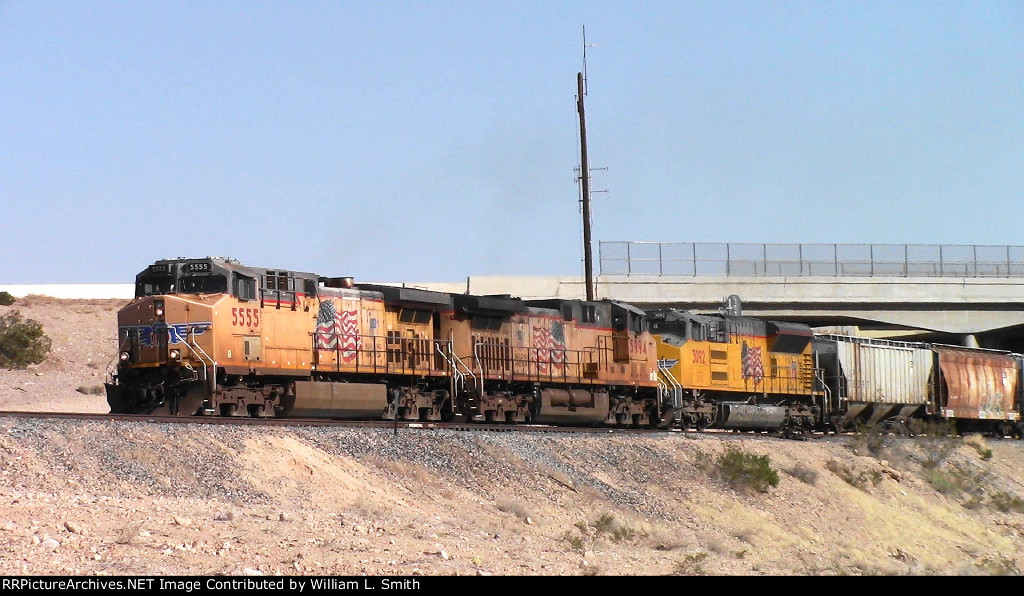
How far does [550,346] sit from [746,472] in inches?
236

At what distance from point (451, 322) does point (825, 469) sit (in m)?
9.20

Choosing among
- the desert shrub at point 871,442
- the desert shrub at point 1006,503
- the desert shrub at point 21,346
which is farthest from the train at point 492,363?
the desert shrub at point 21,346

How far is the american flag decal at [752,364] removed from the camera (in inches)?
1255

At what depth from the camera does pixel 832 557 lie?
17891 millimetres

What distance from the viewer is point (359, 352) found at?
21.8 m

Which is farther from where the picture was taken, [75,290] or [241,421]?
[75,290]

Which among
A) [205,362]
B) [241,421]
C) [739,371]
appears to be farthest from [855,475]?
[205,362]

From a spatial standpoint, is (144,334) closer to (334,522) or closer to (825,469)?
(334,522)

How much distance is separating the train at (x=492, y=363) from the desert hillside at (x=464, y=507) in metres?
2.51

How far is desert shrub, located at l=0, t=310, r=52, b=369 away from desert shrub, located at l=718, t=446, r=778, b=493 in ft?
105

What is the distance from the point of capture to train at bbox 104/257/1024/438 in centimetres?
1969

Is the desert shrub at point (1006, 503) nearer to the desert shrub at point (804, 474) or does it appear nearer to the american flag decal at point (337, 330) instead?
the desert shrub at point (804, 474)

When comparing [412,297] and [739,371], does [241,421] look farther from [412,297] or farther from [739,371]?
[739,371]

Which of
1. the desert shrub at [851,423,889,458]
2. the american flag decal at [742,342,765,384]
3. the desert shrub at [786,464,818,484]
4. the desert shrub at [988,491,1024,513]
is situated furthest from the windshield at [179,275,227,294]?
the desert shrub at [988,491,1024,513]
